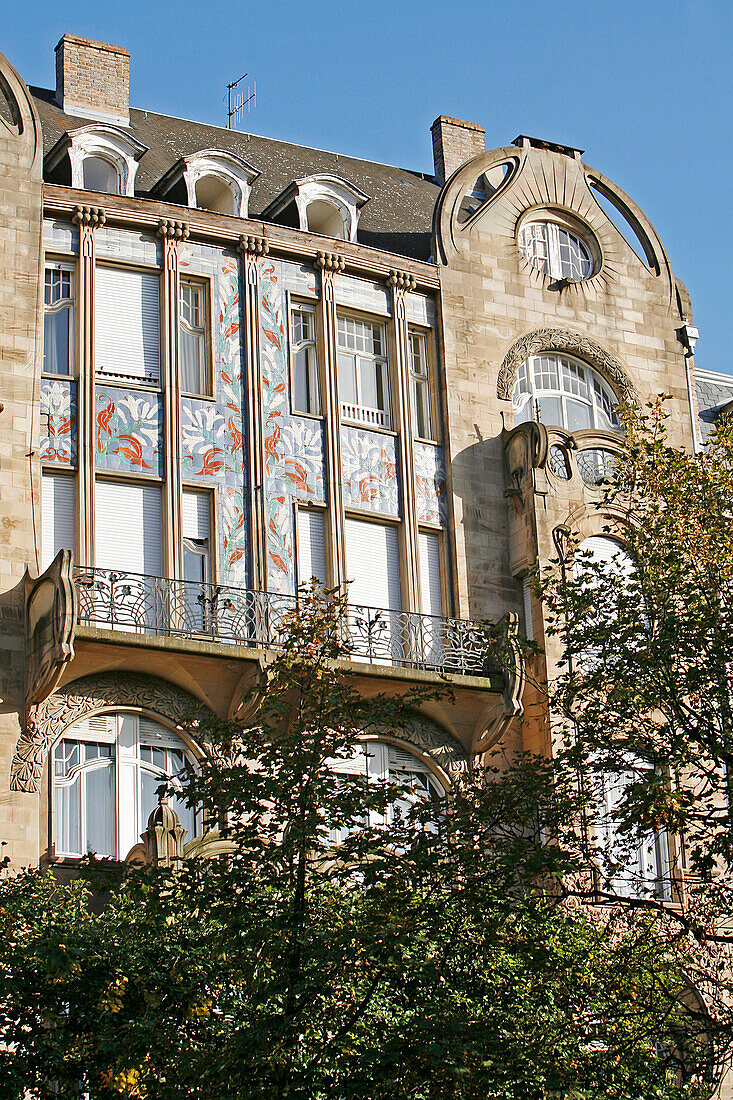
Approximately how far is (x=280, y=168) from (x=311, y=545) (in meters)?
8.46

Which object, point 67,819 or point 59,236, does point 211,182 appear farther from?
point 67,819

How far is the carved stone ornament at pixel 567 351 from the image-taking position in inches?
1298

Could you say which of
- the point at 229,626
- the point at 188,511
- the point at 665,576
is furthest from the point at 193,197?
the point at 665,576

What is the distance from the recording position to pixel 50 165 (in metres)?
30.7

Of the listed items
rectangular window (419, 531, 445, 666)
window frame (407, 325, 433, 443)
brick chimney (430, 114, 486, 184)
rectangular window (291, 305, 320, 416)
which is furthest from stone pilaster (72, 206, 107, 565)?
brick chimney (430, 114, 486, 184)

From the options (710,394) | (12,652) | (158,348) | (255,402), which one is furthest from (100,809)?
(710,394)

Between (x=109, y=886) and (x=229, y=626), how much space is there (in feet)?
29.7

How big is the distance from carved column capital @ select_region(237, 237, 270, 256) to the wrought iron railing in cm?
596

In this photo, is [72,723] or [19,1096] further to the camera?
[72,723]

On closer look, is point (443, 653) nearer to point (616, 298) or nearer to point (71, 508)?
point (71, 508)

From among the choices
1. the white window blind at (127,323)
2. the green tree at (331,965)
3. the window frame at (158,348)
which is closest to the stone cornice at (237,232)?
the window frame at (158,348)

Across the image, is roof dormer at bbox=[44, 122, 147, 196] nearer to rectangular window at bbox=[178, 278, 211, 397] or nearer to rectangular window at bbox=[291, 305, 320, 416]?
rectangular window at bbox=[178, 278, 211, 397]

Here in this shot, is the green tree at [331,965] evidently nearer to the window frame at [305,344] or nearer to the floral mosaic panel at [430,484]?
the window frame at [305,344]

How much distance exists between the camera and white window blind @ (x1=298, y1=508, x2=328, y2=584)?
2992 cm
